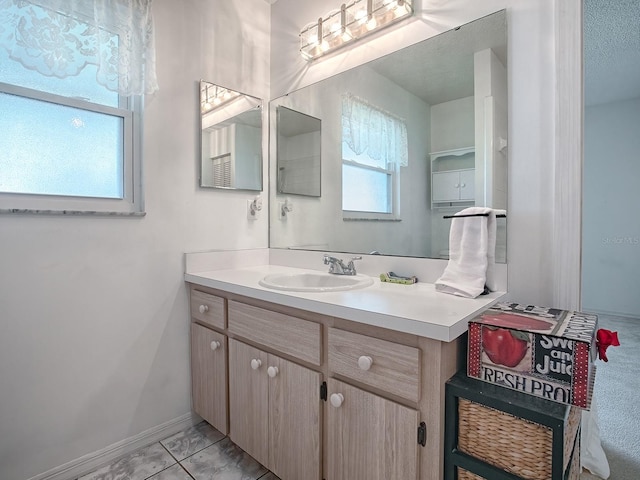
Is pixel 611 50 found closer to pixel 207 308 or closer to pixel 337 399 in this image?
pixel 337 399

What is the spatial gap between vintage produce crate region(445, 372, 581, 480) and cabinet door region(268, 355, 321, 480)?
0.45 m

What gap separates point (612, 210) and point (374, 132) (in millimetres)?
3839

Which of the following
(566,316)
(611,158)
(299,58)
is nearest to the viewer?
(566,316)

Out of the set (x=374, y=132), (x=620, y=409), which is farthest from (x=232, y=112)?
(x=620, y=409)

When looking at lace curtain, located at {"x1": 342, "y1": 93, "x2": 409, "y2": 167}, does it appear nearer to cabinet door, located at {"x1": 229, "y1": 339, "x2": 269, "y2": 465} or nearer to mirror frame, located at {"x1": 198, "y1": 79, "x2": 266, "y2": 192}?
mirror frame, located at {"x1": 198, "y1": 79, "x2": 266, "y2": 192}

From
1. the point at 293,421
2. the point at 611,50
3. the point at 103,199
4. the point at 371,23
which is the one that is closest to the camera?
the point at 293,421

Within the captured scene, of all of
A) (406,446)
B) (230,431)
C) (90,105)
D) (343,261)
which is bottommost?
(230,431)

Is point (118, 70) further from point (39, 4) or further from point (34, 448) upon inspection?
point (34, 448)

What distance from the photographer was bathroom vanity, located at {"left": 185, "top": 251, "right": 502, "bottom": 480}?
0.92 metres

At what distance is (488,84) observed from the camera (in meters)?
1.35

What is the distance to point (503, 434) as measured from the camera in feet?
2.80

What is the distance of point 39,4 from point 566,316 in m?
2.18

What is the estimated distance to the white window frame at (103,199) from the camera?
4.30ft

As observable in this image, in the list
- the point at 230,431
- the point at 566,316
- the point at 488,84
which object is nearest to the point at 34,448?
the point at 230,431
